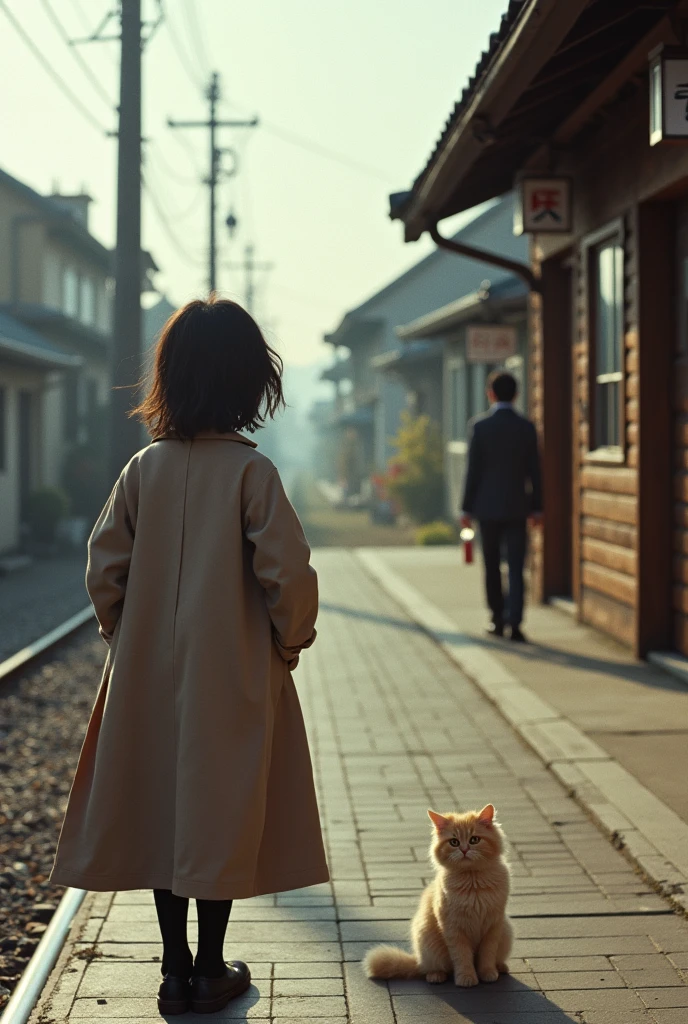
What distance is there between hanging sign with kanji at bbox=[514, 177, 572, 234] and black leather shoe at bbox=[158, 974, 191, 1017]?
7.50 m

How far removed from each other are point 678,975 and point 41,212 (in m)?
27.5

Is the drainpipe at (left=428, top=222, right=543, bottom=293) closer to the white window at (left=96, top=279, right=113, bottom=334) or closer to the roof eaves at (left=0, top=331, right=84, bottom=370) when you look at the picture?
the roof eaves at (left=0, top=331, right=84, bottom=370)

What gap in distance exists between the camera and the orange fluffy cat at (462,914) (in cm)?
369

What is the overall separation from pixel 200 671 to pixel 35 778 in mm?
4104

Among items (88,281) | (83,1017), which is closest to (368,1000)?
(83,1017)

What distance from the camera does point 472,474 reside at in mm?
10383

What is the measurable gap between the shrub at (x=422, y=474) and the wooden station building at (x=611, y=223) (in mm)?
17084

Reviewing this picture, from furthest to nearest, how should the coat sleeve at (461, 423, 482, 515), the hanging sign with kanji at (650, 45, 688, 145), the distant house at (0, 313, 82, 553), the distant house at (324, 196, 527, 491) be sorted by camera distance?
the distant house at (324, 196, 527, 491)
the distant house at (0, 313, 82, 553)
the coat sleeve at (461, 423, 482, 515)
the hanging sign with kanji at (650, 45, 688, 145)

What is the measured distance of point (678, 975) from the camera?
3.82 m

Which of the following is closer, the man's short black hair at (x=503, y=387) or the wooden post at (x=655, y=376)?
the wooden post at (x=655, y=376)

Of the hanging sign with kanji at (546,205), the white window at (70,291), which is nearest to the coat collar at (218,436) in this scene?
the hanging sign with kanji at (546,205)

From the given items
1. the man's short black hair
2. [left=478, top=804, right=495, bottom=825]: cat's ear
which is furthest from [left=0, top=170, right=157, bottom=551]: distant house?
[left=478, top=804, right=495, bottom=825]: cat's ear

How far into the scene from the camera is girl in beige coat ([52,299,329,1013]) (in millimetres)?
3451

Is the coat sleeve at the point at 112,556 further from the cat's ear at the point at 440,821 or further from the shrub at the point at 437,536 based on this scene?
the shrub at the point at 437,536
